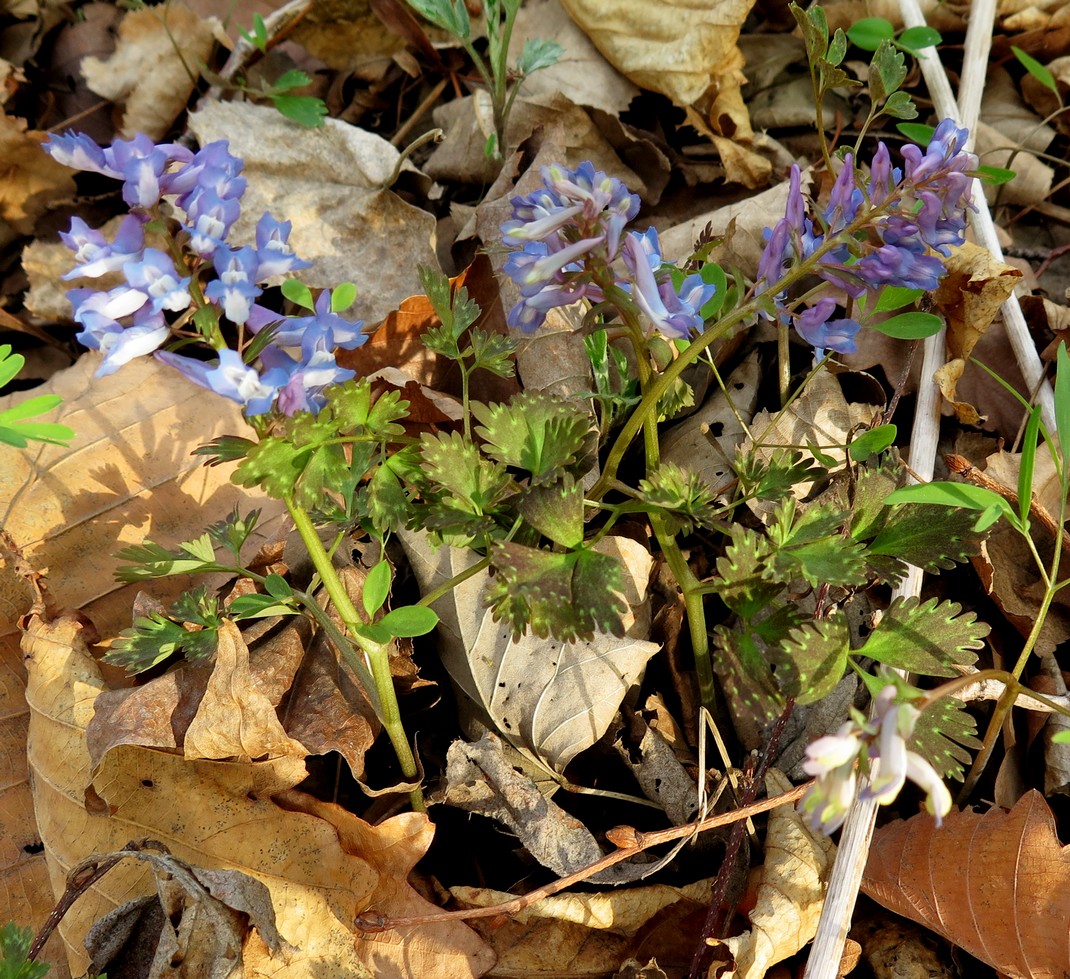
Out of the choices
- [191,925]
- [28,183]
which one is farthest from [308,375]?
[28,183]

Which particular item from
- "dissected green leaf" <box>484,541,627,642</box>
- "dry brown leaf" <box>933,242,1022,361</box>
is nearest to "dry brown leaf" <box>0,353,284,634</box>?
"dissected green leaf" <box>484,541,627,642</box>

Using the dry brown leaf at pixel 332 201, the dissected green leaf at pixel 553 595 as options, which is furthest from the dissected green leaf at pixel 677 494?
the dry brown leaf at pixel 332 201

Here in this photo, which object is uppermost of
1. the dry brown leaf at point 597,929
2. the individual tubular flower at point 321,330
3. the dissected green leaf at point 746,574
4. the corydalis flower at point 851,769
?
the individual tubular flower at point 321,330

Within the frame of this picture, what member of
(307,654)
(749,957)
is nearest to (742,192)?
(307,654)

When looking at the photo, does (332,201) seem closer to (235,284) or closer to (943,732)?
(235,284)

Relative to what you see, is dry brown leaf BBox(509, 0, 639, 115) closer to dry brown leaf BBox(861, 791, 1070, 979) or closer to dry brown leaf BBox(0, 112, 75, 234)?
dry brown leaf BBox(0, 112, 75, 234)

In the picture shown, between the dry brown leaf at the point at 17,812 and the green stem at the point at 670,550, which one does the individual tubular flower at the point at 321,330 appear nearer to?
the green stem at the point at 670,550

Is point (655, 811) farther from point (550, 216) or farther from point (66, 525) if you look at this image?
point (66, 525)
